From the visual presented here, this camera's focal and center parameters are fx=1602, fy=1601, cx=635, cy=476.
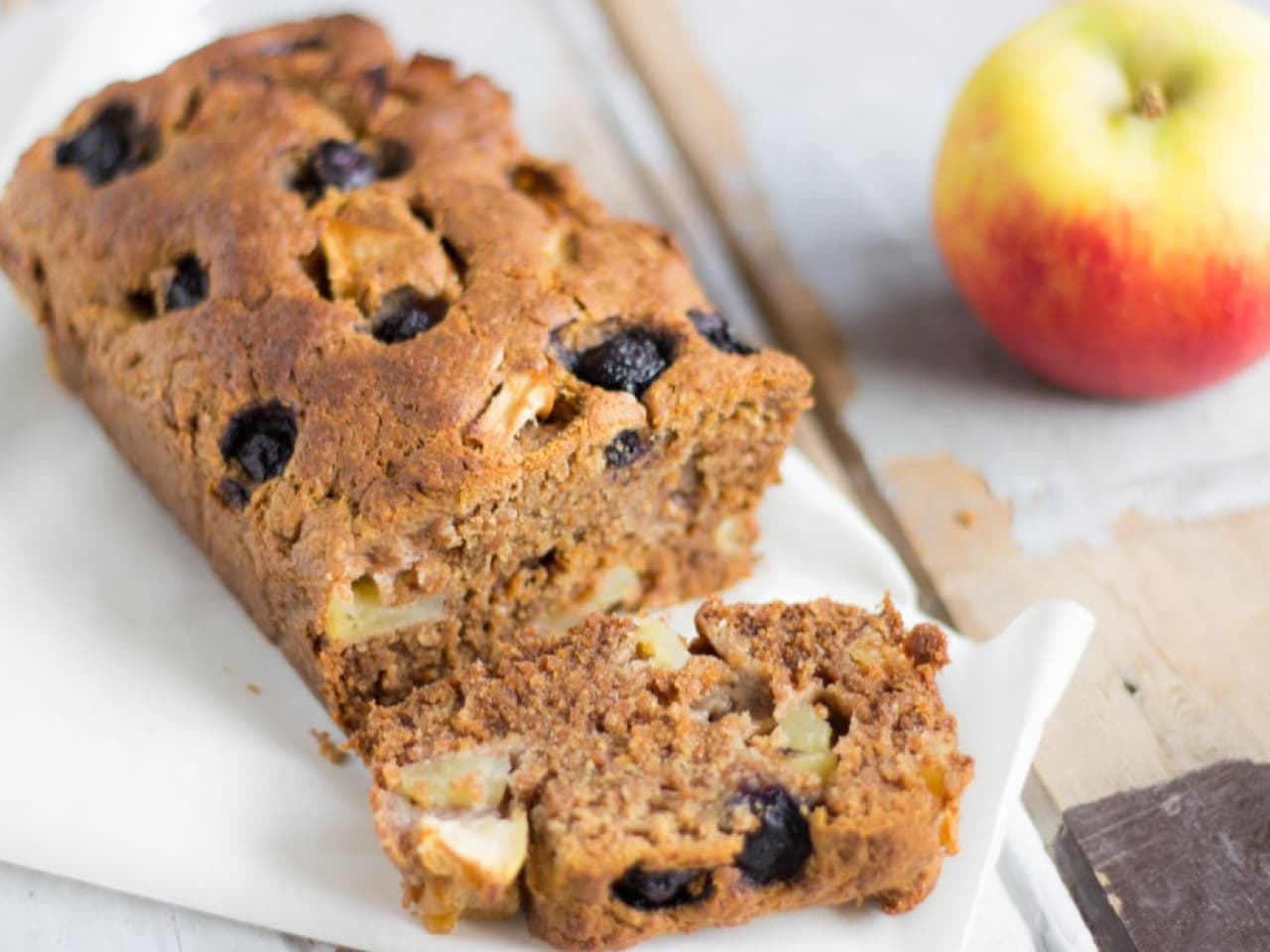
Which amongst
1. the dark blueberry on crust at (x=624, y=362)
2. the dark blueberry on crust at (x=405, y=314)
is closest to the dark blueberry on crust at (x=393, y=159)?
the dark blueberry on crust at (x=405, y=314)

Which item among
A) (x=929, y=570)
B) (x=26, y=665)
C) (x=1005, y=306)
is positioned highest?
(x=26, y=665)

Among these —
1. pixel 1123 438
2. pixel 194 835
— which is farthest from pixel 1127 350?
pixel 194 835

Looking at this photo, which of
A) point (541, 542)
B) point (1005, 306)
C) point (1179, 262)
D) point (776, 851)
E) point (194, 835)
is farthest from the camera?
point (1005, 306)

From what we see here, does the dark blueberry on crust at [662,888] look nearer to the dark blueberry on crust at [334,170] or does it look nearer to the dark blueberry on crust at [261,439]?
the dark blueberry on crust at [261,439]

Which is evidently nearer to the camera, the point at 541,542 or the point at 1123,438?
the point at 541,542

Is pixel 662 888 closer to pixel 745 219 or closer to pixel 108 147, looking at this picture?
pixel 108 147

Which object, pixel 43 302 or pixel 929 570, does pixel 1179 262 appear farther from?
pixel 43 302
